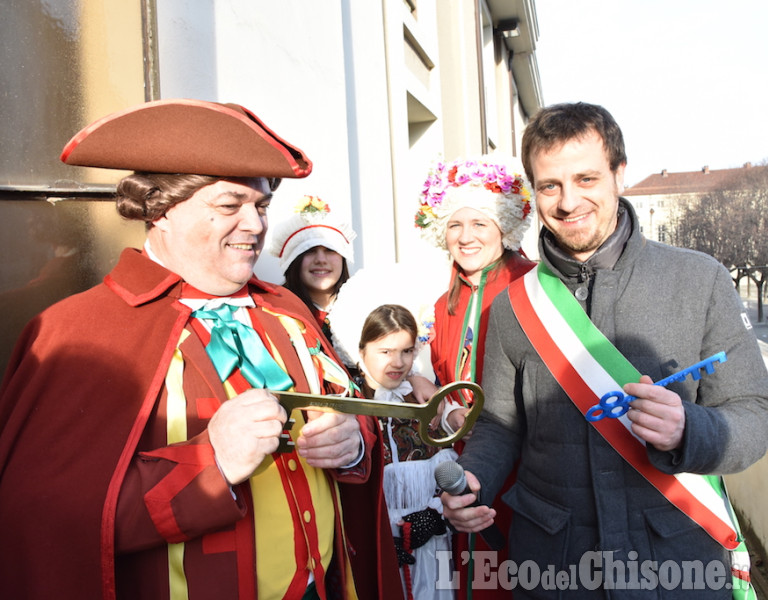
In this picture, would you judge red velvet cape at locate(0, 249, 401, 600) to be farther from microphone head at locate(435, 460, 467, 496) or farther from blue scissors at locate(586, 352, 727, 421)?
blue scissors at locate(586, 352, 727, 421)

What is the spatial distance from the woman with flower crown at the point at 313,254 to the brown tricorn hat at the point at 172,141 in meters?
1.95

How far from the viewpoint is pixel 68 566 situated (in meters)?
1.43

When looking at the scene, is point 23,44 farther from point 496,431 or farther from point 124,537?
point 496,431

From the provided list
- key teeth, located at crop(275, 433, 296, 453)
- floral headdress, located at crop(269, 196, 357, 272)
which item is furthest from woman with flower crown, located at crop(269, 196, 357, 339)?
key teeth, located at crop(275, 433, 296, 453)

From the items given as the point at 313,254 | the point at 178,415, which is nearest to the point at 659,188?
the point at 313,254

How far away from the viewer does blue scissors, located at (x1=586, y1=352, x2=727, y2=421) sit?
1.67 metres

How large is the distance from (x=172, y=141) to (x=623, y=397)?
1.45 metres

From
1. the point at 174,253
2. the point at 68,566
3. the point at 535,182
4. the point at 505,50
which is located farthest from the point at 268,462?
the point at 505,50

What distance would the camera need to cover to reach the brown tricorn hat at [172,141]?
1.69m

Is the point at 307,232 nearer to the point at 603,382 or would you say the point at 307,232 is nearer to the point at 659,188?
the point at 603,382

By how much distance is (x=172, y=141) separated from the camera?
1.71 meters

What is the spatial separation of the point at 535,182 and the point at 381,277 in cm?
148

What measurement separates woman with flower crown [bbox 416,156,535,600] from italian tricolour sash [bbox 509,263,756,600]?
1065mm

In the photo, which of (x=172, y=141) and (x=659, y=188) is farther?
(x=659, y=188)
